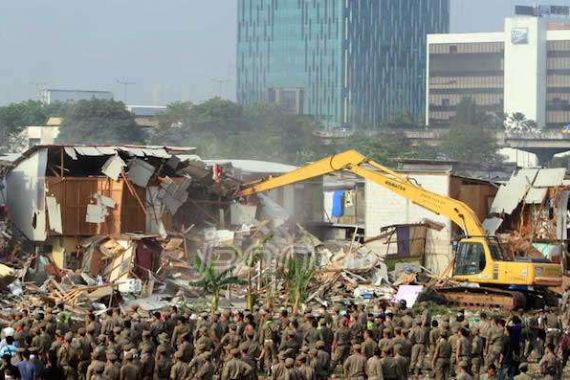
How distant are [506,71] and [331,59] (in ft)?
90.2

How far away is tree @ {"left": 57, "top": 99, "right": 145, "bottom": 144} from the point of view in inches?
4146

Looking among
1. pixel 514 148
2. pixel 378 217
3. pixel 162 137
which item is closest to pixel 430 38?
pixel 514 148

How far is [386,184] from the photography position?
42594 mm

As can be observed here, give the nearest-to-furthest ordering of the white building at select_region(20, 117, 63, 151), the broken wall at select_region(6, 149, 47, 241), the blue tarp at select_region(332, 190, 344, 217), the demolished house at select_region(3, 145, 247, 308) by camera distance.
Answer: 1. the demolished house at select_region(3, 145, 247, 308)
2. the broken wall at select_region(6, 149, 47, 241)
3. the blue tarp at select_region(332, 190, 344, 217)
4. the white building at select_region(20, 117, 63, 151)

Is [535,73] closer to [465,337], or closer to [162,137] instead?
[162,137]

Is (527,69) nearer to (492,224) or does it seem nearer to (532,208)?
(532,208)

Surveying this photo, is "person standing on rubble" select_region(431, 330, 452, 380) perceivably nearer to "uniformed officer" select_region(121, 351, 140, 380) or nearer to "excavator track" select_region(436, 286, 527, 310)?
"uniformed officer" select_region(121, 351, 140, 380)

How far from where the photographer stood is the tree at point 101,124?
10531 cm

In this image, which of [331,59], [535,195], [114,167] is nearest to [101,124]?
[535,195]

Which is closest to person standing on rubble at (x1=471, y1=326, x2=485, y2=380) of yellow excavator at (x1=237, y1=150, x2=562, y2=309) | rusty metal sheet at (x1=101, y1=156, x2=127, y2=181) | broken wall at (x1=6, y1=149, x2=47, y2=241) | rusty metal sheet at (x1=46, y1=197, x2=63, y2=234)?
yellow excavator at (x1=237, y1=150, x2=562, y2=309)

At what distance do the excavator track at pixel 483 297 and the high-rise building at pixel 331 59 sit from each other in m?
142

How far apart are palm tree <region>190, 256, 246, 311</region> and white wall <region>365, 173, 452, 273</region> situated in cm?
873

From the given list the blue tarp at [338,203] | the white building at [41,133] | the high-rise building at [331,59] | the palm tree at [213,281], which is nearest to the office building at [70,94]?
the high-rise building at [331,59]

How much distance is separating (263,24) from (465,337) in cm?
16906
